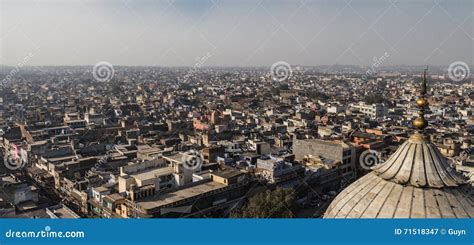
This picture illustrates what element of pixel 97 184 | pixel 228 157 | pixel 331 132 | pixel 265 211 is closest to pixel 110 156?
pixel 97 184

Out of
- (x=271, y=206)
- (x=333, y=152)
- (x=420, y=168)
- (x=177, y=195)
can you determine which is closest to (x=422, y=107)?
(x=420, y=168)

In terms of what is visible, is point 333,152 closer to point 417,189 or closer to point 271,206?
point 271,206

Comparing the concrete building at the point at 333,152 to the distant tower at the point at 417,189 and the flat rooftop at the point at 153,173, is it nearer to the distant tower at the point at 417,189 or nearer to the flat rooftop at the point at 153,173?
the flat rooftop at the point at 153,173

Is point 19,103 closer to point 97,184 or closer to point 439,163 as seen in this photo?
point 97,184

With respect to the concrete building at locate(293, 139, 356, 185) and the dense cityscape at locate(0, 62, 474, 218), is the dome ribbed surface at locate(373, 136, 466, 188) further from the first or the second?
the concrete building at locate(293, 139, 356, 185)

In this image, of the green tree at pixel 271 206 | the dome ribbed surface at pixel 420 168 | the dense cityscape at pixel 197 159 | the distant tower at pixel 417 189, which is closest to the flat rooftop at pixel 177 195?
the dense cityscape at pixel 197 159

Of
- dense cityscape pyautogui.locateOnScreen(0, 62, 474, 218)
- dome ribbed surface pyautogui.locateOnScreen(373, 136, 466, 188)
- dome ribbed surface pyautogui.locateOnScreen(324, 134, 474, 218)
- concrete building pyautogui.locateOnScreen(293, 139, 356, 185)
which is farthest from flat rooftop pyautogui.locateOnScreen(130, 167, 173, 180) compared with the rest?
dome ribbed surface pyautogui.locateOnScreen(373, 136, 466, 188)
